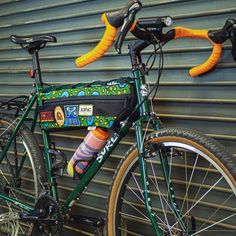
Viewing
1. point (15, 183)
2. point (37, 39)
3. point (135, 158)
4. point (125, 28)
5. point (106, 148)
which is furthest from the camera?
point (15, 183)

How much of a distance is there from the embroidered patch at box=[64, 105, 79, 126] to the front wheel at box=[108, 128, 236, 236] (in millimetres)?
353

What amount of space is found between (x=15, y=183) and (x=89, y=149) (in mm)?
767

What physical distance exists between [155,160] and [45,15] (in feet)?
3.70

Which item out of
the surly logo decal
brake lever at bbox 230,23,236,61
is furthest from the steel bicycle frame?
brake lever at bbox 230,23,236,61

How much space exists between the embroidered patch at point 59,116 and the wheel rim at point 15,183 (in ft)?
1.19

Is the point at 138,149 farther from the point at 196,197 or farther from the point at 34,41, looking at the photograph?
the point at 34,41

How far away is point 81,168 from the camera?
179 cm

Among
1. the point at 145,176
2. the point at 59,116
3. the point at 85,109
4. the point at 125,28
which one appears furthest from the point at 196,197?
the point at 125,28

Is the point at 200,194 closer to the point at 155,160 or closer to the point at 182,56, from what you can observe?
the point at 155,160

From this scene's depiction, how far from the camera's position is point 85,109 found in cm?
172

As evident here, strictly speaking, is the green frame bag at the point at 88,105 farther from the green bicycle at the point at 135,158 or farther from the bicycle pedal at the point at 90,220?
the bicycle pedal at the point at 90,220

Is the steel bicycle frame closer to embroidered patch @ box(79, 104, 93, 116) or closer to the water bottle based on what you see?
the water bottle

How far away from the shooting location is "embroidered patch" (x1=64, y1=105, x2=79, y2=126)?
1.76 m

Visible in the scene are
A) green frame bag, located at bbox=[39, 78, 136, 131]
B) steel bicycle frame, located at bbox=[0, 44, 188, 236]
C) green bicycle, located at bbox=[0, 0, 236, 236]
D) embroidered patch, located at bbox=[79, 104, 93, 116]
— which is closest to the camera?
green bicycle, located at bbox=[0, 0, 236, 236]
